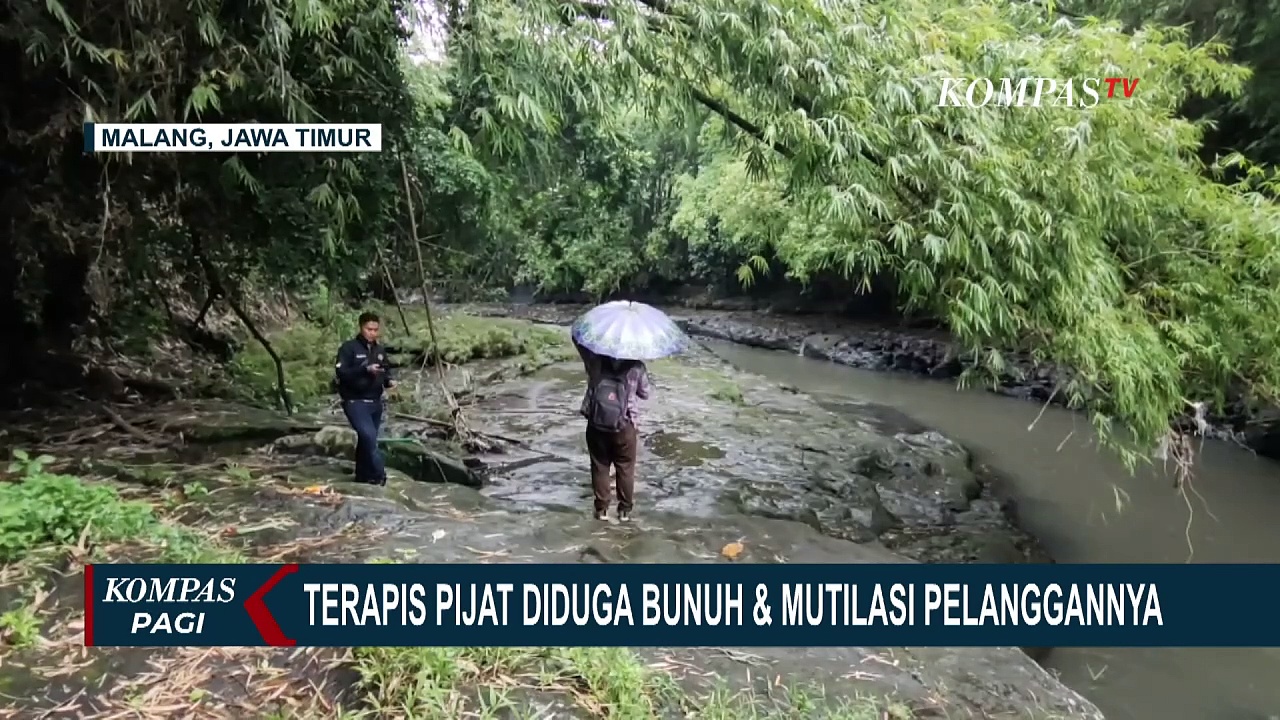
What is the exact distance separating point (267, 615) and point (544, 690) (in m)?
1.11

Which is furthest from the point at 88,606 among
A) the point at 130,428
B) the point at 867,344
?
the point at 867,344

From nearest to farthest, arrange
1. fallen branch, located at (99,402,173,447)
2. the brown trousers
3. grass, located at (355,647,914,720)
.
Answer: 1. grass, located at (355,647,914,720)
2. the brown trousers
3. fallen branch, located at (99,402,173,447)

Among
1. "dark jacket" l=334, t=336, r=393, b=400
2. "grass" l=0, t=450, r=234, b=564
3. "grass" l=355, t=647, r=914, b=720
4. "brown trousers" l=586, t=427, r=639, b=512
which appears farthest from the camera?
"dark jacket" l=334, t=336, r=393, b=400

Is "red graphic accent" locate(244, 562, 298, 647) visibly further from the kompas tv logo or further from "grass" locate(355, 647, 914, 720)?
the kompas tv logo

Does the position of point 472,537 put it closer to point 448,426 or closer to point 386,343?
point 448,426

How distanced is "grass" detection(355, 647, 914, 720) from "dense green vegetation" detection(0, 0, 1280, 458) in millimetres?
2794

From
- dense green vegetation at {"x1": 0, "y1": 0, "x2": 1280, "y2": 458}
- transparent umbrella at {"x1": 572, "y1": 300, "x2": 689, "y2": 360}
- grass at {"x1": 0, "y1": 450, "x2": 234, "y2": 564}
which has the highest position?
dense green vegetation at {"x1": 0, "y1": 0, "x2": 1280, "y2": 458}

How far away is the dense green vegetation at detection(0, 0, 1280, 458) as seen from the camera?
4.57 meters

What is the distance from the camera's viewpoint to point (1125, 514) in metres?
9.16

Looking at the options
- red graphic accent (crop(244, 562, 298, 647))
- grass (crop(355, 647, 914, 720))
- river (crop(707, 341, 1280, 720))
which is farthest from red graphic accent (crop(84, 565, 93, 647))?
river (crop(707, 341, 1280, 720))

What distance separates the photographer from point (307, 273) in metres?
6.78

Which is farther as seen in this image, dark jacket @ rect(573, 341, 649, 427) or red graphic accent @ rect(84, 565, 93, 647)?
dark jacket @ rect(573, 341, 649, 427)

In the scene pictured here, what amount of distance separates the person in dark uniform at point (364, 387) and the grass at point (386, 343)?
2.98m

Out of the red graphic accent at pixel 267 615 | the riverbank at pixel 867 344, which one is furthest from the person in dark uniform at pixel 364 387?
the riverbank at pixel 867 344
